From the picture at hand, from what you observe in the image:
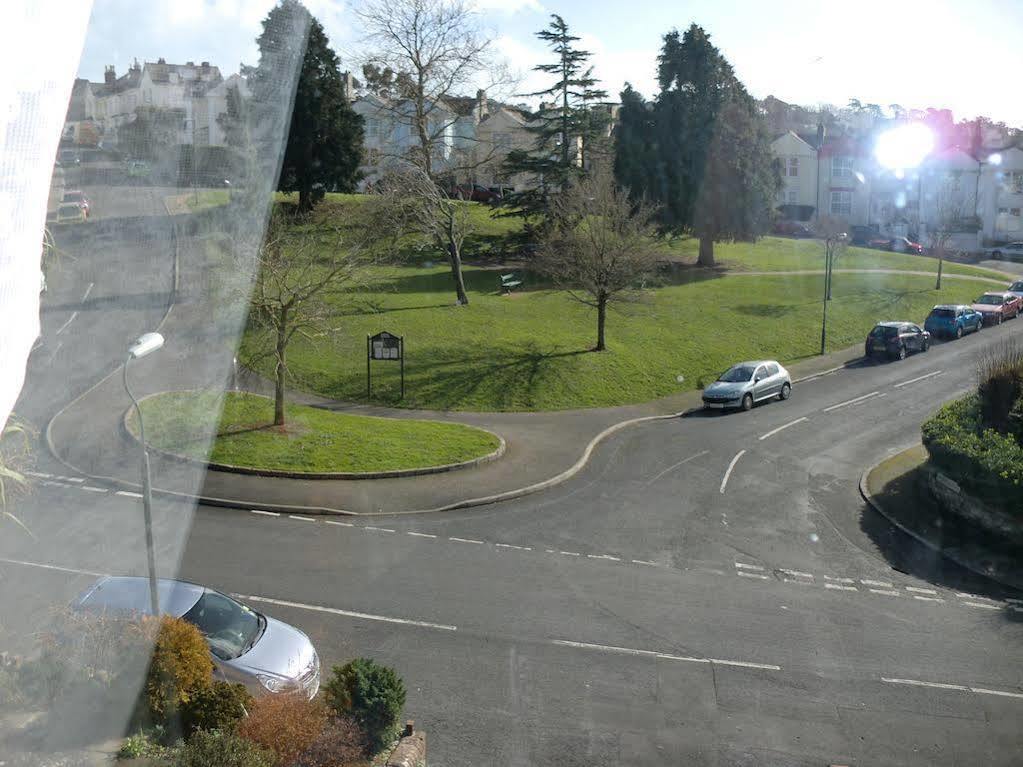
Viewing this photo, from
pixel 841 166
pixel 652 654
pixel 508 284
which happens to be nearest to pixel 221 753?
pixel 652 654

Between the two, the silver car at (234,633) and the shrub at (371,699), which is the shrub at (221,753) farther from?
the silver car at (234,633)

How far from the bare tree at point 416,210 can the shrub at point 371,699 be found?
75.6 feet

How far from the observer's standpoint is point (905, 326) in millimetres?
29453

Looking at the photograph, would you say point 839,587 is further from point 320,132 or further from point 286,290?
point 320,132

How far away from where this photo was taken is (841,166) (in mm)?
59844

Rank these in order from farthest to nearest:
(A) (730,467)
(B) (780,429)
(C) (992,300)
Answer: (C) (992,300)
(B) (780,429)
(A) (730,467)

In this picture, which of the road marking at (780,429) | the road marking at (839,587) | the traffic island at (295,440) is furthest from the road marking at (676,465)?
the road marking at (839,587)

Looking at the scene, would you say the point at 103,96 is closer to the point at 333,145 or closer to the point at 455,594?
the point at 455,594

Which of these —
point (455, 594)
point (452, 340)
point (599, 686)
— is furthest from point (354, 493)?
point (452, 340)

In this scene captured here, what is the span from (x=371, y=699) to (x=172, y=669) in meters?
1.61

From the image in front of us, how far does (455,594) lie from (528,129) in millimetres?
31646

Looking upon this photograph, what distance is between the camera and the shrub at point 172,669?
7.18m

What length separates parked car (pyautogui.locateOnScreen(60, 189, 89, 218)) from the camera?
826cm

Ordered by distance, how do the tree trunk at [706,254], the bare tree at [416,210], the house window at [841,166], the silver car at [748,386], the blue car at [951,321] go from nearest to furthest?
the silver car at [748,386] < the bare tree at [416,210] < the blue car at [951,321] < the tree trunk at [706,254] < the house window at [841,166]
